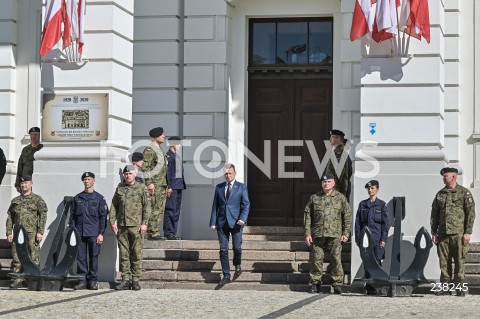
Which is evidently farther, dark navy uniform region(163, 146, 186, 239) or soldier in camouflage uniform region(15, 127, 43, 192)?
dark navy uniform region(163, 146, 186, 239)

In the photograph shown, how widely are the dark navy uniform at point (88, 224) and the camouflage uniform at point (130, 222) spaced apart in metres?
0.23

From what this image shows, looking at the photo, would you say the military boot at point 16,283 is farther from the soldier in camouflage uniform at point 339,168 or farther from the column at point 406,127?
the soldier in camouflage uniform at point 339,168

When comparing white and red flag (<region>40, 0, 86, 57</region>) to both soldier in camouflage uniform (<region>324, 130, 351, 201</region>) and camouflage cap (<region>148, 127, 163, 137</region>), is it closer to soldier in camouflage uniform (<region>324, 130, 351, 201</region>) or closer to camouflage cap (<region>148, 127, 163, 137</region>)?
camouflage cap (<region>148, 127, 163, 137</region>)

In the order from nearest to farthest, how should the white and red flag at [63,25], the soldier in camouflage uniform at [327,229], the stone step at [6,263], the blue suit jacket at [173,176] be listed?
the soldier in camouflage uniform at [327,229], the white and red flag at [63,25], the stone step at [6,263], the blue suit jacket at [173,176]

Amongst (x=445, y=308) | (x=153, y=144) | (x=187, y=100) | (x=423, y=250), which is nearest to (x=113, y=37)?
(x=153, y=144)

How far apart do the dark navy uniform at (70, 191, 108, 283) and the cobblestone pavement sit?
2.22 ft

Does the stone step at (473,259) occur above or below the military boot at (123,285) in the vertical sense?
above

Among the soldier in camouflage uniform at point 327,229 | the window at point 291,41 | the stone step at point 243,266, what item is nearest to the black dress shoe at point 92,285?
the stone step at point 243,266

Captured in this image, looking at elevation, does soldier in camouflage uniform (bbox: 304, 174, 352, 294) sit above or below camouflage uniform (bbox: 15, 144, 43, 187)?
below

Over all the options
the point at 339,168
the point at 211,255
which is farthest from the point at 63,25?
the point at 339,168

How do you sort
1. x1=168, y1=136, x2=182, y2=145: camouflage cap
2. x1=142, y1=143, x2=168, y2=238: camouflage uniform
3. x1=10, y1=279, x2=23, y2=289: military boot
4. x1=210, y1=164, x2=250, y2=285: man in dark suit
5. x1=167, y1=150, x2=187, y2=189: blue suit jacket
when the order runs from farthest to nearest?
x1=168, y1=136, x2=182, y2=145: camouflage cap, x1=167, y1=150, x2=187, y2=189: blue suit jacket, x1=142, y1=143, x2=168, y2=238: camouflage uniform, x1=210, y1=164, x2=250, y2=285: man in dark suit, x1=10, y1=279, x2=23, y2=289: military boot

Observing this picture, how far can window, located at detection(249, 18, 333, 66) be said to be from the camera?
79.1ft

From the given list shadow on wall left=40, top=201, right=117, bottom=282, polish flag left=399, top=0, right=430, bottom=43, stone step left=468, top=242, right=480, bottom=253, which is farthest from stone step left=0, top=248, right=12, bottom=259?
stone step left=468, top=242, right=480, bottom=253

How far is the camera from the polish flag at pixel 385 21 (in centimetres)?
1955
